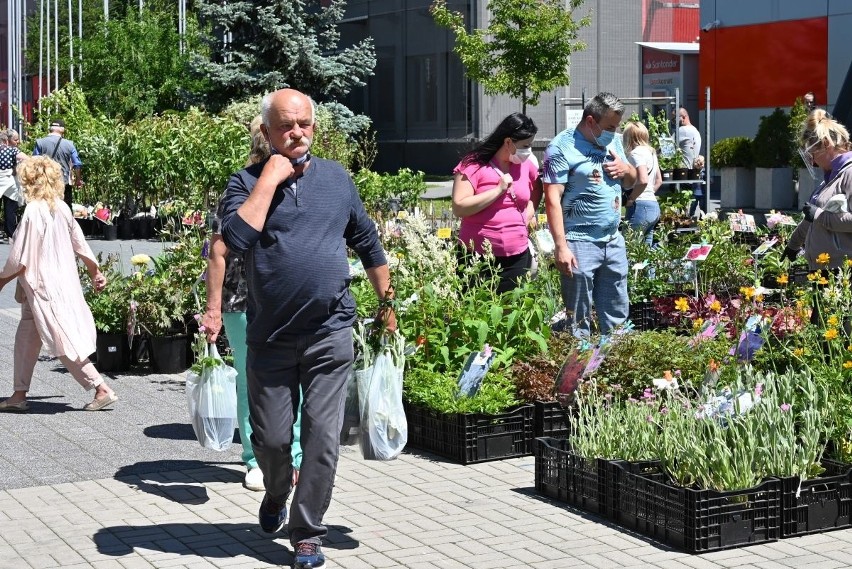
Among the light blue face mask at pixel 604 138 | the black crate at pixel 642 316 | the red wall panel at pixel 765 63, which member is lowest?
the black crate at pixel 642 316

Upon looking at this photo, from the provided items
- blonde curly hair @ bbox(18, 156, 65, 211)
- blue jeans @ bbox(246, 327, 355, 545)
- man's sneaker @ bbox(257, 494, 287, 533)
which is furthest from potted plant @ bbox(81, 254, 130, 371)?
blue jeans @ bbox(246, 327, 355, 545)

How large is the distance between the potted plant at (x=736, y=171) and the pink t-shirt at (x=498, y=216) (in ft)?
62.3

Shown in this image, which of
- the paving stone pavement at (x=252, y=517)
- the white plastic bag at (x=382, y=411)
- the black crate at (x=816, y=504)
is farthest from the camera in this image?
the white plastic bag at (x=382, y=411)

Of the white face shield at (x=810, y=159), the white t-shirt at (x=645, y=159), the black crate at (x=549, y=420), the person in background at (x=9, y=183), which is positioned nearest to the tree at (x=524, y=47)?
the person in background at (x=9, y=183)

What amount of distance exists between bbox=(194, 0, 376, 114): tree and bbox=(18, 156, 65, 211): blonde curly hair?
19936 mm

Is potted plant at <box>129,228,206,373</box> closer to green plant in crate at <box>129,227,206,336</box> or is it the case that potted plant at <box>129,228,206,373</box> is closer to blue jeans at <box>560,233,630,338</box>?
green plant in crate at <box>129,227,206,336</box>

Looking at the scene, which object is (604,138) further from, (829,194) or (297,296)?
(297,296)

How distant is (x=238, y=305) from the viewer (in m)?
6.43

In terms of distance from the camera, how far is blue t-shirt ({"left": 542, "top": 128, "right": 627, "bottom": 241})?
7.74 metres

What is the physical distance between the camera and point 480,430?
7.00m

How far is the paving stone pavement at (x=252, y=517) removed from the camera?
5383 mm

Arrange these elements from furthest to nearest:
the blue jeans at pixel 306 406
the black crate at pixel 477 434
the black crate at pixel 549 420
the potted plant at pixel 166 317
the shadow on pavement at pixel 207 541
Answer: the potted plant at pixel 166 317 → the black crate at pixel 549 420 → the black crate at pixel 477 434 → the shadow on pavement at pixel 207 541 → the blue jeans at pixel 306 406

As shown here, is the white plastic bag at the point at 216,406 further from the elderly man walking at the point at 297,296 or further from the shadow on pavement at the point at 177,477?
the elderly man walking at the point at 297,296

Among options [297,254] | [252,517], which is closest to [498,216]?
[252,517]
